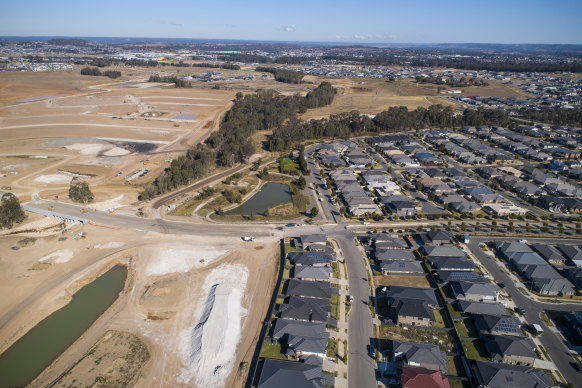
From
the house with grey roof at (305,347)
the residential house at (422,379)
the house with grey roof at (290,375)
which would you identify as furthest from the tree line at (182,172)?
the residential house at (422,379)

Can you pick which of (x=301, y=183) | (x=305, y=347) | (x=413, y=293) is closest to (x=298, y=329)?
(x=305, y=347)

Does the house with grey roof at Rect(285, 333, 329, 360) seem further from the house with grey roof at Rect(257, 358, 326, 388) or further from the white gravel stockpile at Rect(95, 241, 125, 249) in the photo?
the white gravel stockpile at Rect(95, 241, 125, 249)

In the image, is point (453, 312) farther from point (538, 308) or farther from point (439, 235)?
point (439, 235)

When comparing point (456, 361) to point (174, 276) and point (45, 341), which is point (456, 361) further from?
point (45, 341)

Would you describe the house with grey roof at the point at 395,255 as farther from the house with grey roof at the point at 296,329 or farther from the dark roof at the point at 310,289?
the house with grey roof at the point at 296,329

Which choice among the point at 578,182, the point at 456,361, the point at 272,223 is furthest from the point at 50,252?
the point at 578,182

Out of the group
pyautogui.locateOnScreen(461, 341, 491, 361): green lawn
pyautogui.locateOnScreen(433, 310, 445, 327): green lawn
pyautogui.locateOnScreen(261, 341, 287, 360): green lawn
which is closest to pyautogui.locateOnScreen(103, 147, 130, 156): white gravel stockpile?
pyautogui.locateOnScreen(261, 341, 287, 360): green lawn
